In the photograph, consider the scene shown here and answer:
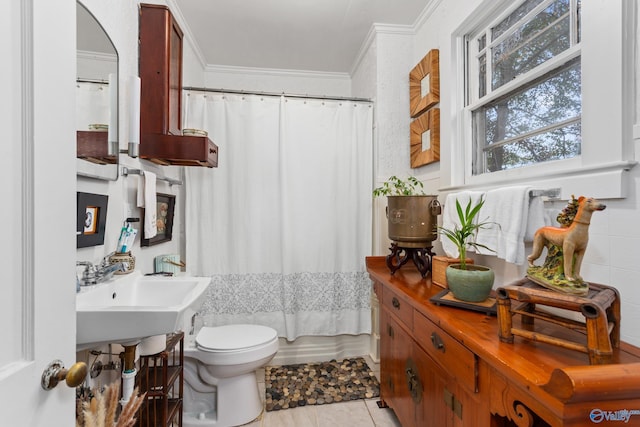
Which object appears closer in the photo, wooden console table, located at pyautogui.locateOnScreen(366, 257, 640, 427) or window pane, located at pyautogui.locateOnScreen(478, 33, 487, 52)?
wooden console table, located at pyautogui.locateOnScreen(366, 257, 640, 427)

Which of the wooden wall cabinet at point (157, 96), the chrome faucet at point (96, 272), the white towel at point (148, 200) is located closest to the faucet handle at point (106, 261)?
the chrome faucet at point (96, 272)

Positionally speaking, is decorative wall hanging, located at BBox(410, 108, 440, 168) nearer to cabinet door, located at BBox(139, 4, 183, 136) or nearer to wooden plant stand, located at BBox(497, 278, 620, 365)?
wooden plant stand, located at BBox(497, 278, 620, 365)

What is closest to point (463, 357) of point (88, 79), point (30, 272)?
point (30, 272)

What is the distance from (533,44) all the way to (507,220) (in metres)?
0.84

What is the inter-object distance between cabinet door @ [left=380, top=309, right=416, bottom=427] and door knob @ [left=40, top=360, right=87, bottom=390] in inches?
48.7

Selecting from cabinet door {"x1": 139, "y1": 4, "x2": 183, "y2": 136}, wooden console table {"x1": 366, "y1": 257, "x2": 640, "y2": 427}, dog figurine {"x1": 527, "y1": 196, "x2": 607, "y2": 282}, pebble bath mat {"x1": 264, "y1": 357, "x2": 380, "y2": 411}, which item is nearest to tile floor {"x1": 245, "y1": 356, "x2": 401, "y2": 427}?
pebble bath mat {"x1": 264, "y1": 357, "x2": 380, "y2": 411}

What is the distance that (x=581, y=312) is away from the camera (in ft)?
2.55

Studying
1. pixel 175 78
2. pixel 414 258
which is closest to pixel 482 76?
pixel 414 258

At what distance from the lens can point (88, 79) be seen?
1.32 meters

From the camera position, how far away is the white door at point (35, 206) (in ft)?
1.70

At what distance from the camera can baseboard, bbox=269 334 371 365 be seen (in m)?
2.54

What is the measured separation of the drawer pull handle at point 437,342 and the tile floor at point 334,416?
95 cm

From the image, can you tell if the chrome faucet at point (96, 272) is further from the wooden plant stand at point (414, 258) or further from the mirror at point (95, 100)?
the wooden plant stand at point (414, 258)

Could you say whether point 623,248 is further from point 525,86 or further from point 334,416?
point 334,416
